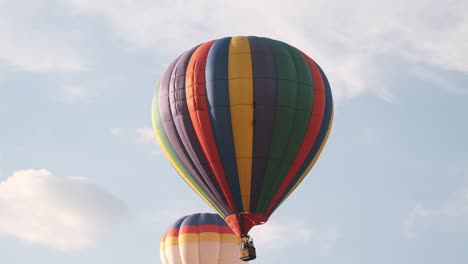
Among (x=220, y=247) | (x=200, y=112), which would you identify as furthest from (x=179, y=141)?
(x=220, y=247)

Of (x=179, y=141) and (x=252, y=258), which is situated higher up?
(x=179, y=141)

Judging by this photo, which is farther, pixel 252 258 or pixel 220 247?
pixel 220 247

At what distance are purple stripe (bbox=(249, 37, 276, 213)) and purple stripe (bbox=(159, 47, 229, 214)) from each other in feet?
5.02

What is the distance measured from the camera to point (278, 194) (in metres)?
45.4

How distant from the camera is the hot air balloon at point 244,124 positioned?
44.6 m

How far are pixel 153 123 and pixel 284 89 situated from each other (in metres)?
Answer: 5.41

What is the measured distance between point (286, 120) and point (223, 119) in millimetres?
2271

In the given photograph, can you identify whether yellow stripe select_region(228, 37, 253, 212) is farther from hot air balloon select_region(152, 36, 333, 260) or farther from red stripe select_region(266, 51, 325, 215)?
red stripe select_region(266, 51, 325, 215)

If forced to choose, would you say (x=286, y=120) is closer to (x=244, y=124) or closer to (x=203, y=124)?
(x=244, y=124)

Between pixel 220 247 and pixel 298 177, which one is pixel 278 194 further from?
pixel 220 247

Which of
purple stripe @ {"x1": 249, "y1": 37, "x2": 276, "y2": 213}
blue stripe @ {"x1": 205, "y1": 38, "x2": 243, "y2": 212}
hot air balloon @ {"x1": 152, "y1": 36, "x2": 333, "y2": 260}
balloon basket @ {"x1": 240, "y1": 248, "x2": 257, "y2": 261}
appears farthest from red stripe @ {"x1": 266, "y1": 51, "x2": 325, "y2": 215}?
blue stripe @ {"x1": 205, "y1": 38, "x2": 243, "y2": 212}

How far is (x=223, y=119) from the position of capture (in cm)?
4453

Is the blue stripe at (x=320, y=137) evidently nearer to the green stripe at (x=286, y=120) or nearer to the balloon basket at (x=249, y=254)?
the green stripe at (x=286, y=120)

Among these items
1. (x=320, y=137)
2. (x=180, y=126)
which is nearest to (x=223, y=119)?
(x=180, y=126)
